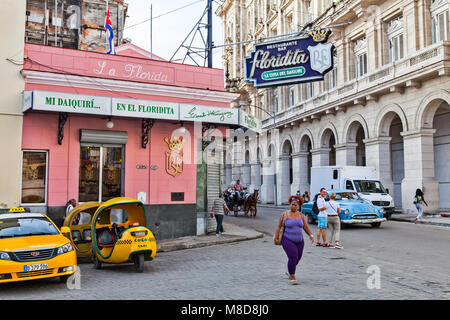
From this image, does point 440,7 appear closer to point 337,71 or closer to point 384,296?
point 337,71

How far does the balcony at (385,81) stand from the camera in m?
22.9

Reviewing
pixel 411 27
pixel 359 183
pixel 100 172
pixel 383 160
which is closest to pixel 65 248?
pixel 100 172

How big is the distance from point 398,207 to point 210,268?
22239 millimetres

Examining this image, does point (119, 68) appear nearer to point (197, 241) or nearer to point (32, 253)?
point (197, 241)

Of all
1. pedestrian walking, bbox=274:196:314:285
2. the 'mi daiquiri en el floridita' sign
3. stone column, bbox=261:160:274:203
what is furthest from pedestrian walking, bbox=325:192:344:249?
stone column, bbox=261:160:274:203

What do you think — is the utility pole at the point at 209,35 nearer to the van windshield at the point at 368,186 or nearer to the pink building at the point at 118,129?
the pink building at the point at 118,129

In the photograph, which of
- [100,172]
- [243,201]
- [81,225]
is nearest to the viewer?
[81,225]

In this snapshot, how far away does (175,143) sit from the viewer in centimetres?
1598

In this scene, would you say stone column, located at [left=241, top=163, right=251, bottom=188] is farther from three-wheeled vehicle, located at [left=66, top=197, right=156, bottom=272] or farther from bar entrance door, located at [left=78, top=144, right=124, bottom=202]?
three-wheeled vehicle, located at [left=66, top=197, right=156, bottom=272]

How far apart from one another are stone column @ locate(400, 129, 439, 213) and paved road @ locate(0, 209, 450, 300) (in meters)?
11.7

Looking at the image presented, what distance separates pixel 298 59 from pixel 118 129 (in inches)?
320

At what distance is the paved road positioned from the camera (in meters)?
7.41

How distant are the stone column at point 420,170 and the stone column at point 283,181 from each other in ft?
59.6

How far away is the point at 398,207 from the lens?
28.8m
